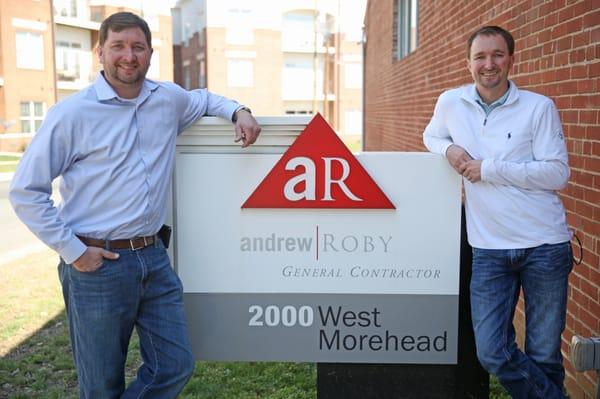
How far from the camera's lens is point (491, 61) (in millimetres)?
2805

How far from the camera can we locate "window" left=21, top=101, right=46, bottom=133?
36.1 metres

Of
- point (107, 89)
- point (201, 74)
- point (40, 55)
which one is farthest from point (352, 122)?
point (107, 89)

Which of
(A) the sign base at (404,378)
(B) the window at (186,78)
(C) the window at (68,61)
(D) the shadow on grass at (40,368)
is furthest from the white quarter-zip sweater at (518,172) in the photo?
(B) the window at (186,78)

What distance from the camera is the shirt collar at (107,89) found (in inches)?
107

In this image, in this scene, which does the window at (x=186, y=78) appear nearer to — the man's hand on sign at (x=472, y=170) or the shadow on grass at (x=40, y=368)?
the shadow on grass at (x=40, y=368)

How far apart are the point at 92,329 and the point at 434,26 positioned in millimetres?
6111

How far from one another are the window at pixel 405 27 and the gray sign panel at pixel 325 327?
725 centimetres

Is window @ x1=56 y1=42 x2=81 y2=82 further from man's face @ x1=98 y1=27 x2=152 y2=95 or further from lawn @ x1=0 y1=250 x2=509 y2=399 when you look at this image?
man's face @ x1=98 y1=27 x2=152 y2=95

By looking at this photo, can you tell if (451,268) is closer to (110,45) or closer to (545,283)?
(545,283)

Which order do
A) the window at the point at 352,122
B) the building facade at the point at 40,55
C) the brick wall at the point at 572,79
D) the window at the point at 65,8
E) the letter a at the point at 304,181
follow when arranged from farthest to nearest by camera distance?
the window at the point at 352,122 < the window at the point at 65,8 < the building facade at the point at 40,55 < the brick wall at the point at 572,79 < the letter a at the point at 304,181

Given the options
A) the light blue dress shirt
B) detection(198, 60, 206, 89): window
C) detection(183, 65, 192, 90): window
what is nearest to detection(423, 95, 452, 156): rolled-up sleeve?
the light blue dress shirt

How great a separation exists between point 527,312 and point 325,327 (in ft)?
2.95

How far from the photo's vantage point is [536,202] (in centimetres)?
276

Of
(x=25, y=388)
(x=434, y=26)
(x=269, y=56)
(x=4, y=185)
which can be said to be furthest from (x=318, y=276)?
(x=269, y=56)
